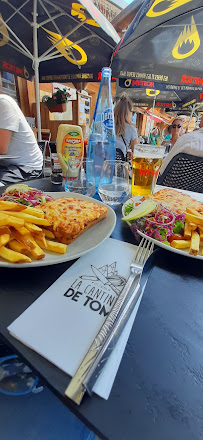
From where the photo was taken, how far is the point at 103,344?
349 millimetres

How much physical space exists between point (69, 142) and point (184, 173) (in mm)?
906

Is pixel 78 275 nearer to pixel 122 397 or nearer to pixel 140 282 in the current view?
pixel 140 282

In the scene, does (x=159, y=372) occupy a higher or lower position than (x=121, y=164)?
lower

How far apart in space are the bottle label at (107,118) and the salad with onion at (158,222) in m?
0.70

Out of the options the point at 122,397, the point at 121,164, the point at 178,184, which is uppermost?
the point at 121,164

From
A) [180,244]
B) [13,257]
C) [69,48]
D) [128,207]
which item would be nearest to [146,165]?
[128,207]

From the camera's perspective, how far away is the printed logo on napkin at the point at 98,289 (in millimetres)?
466

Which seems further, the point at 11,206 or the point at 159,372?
the point at 11,206

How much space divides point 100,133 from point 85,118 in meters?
6.60

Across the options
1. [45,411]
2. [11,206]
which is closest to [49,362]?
[11,206]

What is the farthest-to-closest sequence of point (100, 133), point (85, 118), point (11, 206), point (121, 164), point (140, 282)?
point (85, 118)
point (100, 133)
point (121, 164)
point (11, 206)
point (140, 282)

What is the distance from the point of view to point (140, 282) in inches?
20.8

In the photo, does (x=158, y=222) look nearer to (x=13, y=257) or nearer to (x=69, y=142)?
(x=13, y=257)

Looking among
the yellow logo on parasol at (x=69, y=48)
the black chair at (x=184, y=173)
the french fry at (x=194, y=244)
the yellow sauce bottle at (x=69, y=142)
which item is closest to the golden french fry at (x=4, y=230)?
the french fry at (x=194, y=244)
